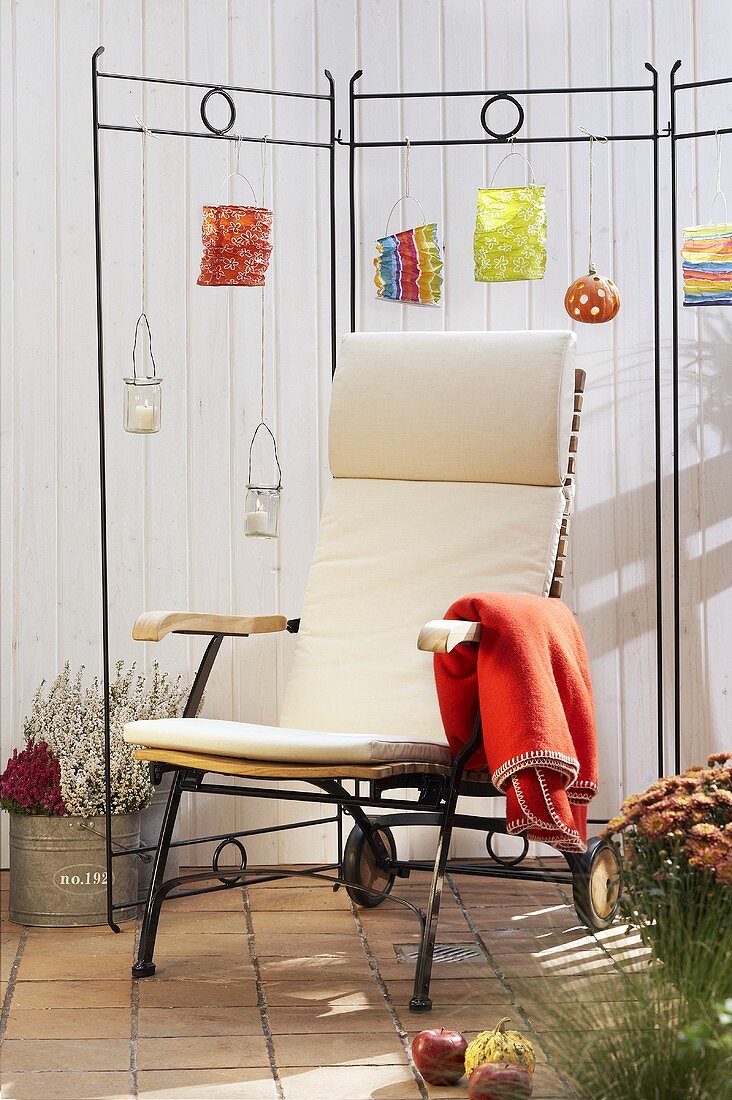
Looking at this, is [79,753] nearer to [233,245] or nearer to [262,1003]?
[262,1003]

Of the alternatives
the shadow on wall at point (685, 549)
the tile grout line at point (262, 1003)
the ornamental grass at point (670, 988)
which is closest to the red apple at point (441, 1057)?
the tile grout line at point (262, 1003)

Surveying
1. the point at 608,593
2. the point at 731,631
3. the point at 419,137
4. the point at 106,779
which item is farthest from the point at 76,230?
the point at 731,631

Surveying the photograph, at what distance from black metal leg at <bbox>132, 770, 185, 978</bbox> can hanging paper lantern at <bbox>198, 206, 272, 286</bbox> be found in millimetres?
1138

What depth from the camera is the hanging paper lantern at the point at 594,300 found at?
2.89 m

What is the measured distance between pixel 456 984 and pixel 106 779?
81cm

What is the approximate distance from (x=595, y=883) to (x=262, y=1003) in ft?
2.17

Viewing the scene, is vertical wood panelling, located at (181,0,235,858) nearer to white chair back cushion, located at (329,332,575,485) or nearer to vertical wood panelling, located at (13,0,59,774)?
vertical wood panelling, located at (13,0,59,774)

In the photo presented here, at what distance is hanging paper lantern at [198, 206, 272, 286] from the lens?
2.86 m

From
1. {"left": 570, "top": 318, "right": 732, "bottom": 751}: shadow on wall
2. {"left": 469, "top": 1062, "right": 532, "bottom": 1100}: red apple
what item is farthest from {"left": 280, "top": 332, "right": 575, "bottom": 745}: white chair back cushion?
{"left": 469, "top": 1062, "right": 532, "bottom": 1100}: red apple

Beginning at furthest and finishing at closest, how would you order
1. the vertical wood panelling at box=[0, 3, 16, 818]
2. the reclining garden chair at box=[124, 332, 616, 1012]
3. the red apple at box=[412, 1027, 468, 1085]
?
the vertical wood panelling at box=[0, 3, 16, 818] < the reclining garden chair at box=[124, 332, 616, 1012] < the red apple at box=[412, 1027, 468, 1085]

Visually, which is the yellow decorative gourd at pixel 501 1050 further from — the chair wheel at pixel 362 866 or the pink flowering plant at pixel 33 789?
the pink flowering plant at pixel 33 789

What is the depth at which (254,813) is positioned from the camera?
327 cm

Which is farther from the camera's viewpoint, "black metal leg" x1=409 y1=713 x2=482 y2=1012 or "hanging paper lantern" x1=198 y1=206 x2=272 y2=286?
"hanging paper lantern" x1=198 y1=206 x2=272 y2=286

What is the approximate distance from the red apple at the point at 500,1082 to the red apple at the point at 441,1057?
0.11 metres
